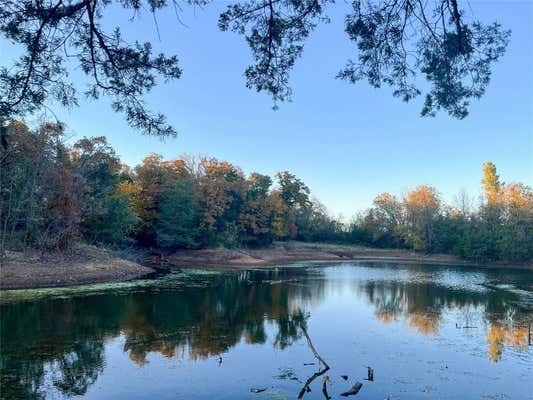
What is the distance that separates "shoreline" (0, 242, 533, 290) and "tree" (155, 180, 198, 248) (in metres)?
1.78

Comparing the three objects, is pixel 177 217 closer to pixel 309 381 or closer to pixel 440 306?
pixel 440 306

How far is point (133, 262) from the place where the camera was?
27953mm

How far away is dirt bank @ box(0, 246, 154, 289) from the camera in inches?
742

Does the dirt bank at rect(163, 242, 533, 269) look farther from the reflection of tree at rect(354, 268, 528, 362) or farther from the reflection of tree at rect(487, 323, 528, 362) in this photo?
the reflection of tree at rect(487, 323, 528, 362)

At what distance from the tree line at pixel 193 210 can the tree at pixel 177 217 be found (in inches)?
3.8

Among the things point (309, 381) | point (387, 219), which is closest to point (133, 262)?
point (309, 381)

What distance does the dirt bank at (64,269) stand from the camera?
18.9 m

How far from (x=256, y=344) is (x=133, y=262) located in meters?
18.9

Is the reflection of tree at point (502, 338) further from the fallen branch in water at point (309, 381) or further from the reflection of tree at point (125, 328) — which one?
the reflection of tree at point (125, 328)

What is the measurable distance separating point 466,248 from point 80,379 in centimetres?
4740

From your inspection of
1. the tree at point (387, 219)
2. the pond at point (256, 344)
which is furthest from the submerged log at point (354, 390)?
the tree at point (387, 219)

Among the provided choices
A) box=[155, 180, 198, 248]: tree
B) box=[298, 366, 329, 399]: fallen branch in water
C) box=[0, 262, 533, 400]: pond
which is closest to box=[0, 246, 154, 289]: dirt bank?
box=[0, 262, 533, 400]: pond

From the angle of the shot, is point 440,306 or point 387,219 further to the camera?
point 387,219

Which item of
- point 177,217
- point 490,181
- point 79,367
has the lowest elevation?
point 79,367
